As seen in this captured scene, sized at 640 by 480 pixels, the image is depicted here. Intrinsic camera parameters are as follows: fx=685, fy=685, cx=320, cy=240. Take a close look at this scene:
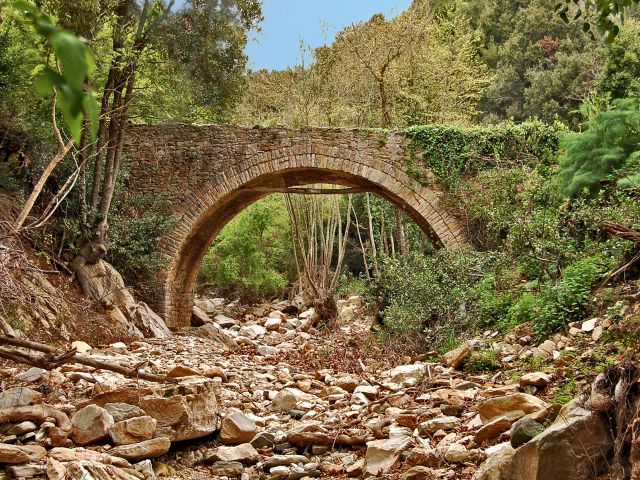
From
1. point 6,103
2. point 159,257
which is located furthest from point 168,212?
point 6,103

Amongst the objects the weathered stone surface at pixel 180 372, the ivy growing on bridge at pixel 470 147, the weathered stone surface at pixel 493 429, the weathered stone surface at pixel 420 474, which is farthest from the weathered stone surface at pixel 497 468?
the ivy growing on bridge at pixel 470 147

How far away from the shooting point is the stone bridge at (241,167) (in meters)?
12.6

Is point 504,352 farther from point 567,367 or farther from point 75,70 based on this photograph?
point 75,70

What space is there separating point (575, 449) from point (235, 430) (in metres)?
2.97

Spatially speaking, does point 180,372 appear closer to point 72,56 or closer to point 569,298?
point 569,298

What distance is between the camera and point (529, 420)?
3.64 meters

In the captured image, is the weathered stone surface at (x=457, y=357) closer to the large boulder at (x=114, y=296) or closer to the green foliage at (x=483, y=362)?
the green foliage at (x=483, y=362)

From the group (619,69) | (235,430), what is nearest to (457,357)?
(235,430)

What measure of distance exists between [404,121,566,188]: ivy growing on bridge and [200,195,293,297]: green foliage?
27.2ft

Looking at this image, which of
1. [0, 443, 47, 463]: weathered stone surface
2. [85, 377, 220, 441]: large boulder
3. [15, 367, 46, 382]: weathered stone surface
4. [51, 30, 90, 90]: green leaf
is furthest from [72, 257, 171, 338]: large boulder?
[51, 30, 90, 90]: green leaf

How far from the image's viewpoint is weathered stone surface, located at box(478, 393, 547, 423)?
14.4ft

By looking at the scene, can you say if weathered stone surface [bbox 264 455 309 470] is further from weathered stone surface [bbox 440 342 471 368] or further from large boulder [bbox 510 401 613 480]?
weathered stone surface [bbox 440 342 471 368]

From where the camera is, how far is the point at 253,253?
20.0 m

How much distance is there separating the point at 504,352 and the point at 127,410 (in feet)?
12.3
